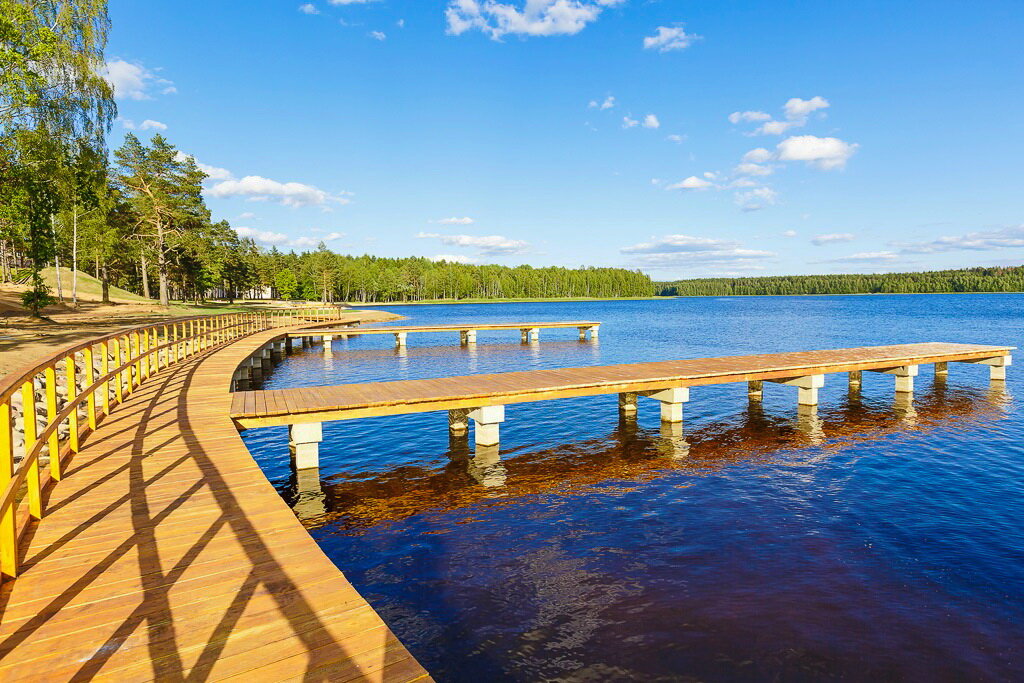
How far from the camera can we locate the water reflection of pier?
1016 cm

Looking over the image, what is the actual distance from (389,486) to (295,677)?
7623mm

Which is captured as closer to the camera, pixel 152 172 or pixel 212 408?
pixel 212 408

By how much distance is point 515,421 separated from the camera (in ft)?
54.1

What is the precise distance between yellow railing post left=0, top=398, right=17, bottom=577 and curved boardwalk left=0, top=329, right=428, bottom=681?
0.17 meters

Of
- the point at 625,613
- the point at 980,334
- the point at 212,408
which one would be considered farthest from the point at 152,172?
the point at 980,334

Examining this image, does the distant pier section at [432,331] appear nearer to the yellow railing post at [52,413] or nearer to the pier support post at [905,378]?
the pier support post at [905,378]

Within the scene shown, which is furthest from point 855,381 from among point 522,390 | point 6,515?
point 6,515

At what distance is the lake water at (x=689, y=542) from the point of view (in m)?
5.81

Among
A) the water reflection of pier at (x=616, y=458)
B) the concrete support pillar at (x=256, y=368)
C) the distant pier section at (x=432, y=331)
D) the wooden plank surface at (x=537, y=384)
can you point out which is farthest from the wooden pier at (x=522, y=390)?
the distant pier section at (x=432, y=331)

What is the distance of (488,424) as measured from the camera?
1312cm

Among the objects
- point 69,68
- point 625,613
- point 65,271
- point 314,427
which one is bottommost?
point 625,613

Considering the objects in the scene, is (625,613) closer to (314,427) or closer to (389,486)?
(389,486)

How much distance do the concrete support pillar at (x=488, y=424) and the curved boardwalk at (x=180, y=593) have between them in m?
6.22

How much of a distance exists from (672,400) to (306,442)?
925cm
